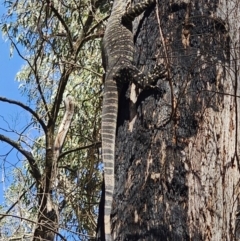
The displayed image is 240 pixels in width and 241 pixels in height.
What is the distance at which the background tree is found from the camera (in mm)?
4480

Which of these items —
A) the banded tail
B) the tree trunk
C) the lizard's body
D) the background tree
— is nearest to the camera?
the tree trunk

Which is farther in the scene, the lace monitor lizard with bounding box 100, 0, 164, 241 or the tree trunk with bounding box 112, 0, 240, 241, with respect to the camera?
the lace monitor lizard with bounding box 100, 0, 164, 241

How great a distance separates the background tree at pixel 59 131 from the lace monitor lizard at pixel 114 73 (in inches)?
23.5

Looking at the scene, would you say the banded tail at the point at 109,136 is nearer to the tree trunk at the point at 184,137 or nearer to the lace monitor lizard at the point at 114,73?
the lace monitor lizard at the point at 114,73

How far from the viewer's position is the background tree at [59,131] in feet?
14.7

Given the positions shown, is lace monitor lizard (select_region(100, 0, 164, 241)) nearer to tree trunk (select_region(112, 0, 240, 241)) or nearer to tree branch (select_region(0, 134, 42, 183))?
tree trunk (select_region(112, 0, 240, 241))

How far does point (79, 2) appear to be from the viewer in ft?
21.9

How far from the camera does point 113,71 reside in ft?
11.8

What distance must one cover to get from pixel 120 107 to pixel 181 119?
0.54 metres

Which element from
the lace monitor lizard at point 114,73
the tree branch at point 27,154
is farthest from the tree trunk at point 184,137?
the tree branch at point 27,154

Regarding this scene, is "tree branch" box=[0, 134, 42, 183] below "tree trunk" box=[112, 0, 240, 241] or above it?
above

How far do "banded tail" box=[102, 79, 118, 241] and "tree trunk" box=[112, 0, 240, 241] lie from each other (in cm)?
11

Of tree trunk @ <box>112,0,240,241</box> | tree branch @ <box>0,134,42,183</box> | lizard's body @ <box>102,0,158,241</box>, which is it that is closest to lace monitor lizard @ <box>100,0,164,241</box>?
lizard's body @ <box>102,0,158,241</box>

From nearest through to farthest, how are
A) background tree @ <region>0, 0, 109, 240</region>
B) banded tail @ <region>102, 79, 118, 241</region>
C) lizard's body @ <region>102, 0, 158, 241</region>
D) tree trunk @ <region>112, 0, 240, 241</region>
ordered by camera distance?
1. tree trunk @ <region>112, 0, 240, 241</region>
2. banded tail @ <region>102, 79, 118, 241</region>
3. lizard's body @ <region>102, 0, 158, 241</region>
4. background tree @ <region>0, 0, 109, 240</region>
